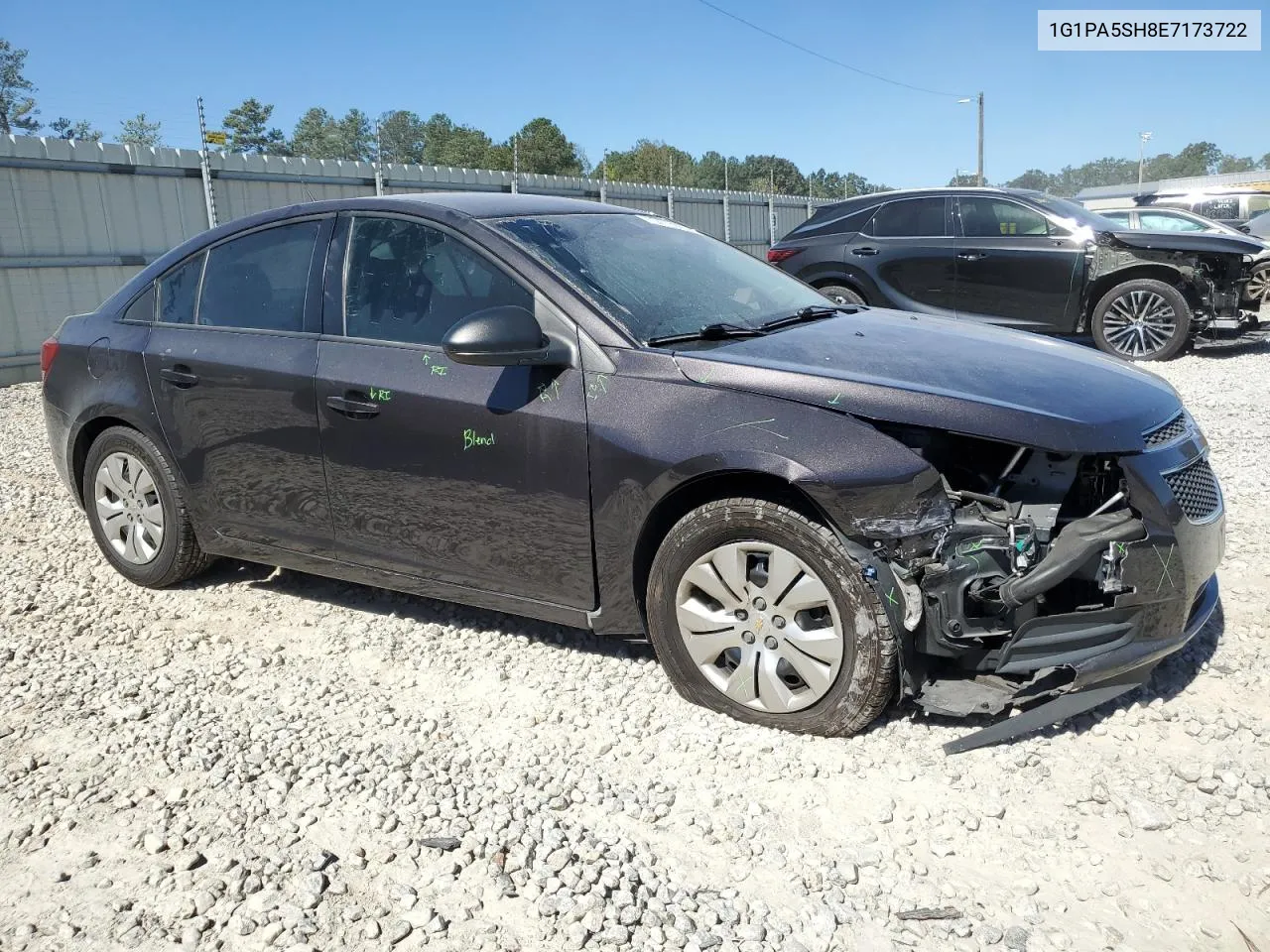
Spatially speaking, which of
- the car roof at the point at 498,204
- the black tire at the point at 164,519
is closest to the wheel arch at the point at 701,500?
the car roof at the point at 498,204

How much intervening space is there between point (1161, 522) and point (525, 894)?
6.93 ft

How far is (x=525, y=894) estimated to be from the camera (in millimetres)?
2553

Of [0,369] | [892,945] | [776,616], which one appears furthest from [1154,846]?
[0,369]

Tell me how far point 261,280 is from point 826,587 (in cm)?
274

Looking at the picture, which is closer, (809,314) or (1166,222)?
(809,314)

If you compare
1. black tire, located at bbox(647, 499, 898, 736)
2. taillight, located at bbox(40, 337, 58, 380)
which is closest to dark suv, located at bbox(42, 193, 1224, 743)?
black tire, located at bbox(647, 499, 898, 736)

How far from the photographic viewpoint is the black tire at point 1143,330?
9961mm

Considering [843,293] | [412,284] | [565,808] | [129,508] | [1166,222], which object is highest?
[1166,222]

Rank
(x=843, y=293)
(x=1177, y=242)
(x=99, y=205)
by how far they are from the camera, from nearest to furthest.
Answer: (x=1177, y=242) → (x=843, y=293) → (x=99, y=205)

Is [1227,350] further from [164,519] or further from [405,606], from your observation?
[164,519]

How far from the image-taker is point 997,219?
10.3 meters

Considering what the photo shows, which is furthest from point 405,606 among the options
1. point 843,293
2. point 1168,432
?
point 843,293

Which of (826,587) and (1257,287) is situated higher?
(1257,287)

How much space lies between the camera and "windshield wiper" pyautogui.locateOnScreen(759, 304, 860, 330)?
12.6ft
